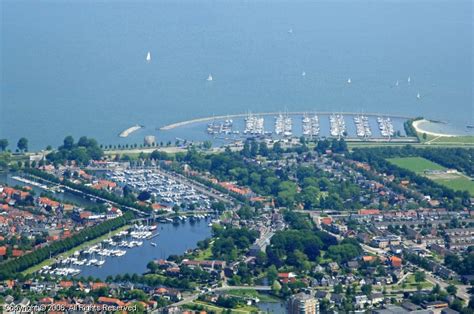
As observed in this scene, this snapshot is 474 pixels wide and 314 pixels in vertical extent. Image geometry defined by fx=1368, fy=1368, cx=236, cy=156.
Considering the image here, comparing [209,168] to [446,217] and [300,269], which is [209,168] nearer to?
[446,217]

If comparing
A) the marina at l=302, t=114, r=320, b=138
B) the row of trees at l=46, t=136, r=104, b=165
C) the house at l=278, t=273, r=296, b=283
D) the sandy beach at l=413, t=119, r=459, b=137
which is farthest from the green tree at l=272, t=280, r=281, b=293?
the sandy beach at l=413, t=119, r=459, b=137

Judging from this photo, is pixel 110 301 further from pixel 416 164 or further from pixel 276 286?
pixel 416 164

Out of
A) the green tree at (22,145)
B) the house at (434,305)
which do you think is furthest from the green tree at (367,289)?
the green tree at (22,145)

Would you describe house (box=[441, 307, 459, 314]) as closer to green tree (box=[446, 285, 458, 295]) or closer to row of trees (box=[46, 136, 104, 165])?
green tree (box=[446, 285, 458, 295])

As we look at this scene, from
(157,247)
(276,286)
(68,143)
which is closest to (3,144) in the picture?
(68,143)

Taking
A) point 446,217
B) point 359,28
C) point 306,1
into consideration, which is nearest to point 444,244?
point 446,217

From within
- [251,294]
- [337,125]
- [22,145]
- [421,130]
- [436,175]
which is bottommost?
[251,294]
